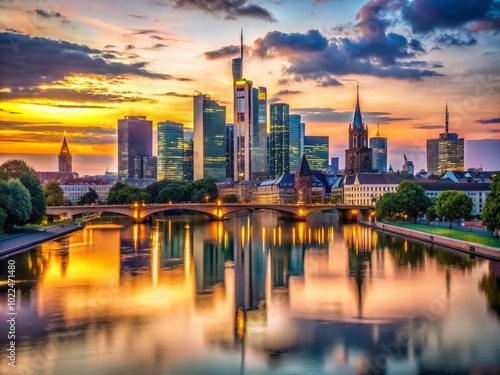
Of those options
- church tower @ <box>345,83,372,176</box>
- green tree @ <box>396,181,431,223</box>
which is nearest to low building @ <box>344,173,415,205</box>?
church tower @ <box>345,83,372,176</box>

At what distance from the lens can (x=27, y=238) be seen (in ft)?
198

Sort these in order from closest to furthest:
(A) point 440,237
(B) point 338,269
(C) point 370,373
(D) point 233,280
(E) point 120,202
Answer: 1. (C) point 370,373
2. (D) point 233,280
3. (B) point 338,269
4. (A) point 440,237
5. (E) point 120,202

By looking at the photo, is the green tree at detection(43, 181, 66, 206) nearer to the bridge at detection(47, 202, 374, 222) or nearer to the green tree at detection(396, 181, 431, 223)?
the bridge at detection(47, 202, 374, 222)

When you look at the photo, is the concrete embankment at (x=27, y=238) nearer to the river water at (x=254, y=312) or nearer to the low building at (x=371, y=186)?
the river water at (x=254, y=312)

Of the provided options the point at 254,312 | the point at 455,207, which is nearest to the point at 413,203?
the point at 455,207

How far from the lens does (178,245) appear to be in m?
62.8

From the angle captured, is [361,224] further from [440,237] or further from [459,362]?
[459,362]

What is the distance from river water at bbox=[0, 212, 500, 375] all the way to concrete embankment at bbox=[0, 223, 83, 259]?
135 cm

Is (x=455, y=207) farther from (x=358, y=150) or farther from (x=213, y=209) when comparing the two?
(x=358, y=150)

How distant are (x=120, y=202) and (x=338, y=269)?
3389 inches

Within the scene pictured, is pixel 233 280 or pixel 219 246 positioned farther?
pixel 219 246

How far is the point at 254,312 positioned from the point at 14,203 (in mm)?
37708

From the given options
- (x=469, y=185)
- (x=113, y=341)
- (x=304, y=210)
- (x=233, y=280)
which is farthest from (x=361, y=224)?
(x=113, y=341)

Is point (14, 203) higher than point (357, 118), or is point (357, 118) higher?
point (357, 118)
